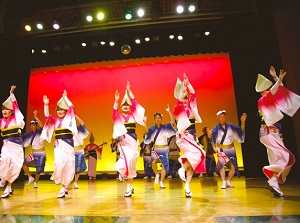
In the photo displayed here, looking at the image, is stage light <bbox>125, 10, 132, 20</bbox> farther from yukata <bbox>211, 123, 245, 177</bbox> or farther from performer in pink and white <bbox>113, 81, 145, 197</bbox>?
yukata <bbox>211, 123, 245, 177</bbox>

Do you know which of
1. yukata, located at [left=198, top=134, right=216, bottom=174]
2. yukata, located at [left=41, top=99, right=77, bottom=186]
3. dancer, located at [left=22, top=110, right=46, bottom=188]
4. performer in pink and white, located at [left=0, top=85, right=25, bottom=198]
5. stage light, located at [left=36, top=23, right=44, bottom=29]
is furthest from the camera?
yukata, located at [left=198, top=134, right=216, bottom=174]

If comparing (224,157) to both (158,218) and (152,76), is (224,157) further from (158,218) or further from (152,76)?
(152,76)

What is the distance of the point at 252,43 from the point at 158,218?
6.13 metres

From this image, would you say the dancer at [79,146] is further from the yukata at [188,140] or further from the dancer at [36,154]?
the yukata at [188,140]

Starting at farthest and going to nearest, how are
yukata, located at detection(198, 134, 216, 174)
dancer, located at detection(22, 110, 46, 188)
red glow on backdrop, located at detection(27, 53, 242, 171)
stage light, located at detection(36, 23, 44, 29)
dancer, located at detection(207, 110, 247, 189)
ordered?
red glow on backdrop, located at detection(27, 53, 242, 171)
yukata, located at detection(198, 134, 216, 174)
stage light, located at detection(36, 23, 44, 29)
dancer, located at detection(22, 110, 46, 188)
dancer, located at detection(207, 110, 247, 189)

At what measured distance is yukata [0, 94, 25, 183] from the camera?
4449mm

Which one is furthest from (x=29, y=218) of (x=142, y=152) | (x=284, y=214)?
(x=142, y=152)

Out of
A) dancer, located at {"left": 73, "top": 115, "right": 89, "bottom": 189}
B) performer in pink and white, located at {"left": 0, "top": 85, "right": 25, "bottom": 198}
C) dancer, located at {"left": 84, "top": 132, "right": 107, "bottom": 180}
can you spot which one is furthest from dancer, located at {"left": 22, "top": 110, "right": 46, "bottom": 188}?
performer in pink and white, located at {"left": 0, "top": 85, "right": 25, "bottom": 198}

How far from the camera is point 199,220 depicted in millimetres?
2449

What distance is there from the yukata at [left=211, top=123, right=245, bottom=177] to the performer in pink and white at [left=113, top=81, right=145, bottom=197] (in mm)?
1896

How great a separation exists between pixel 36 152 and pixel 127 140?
3592 millimetres

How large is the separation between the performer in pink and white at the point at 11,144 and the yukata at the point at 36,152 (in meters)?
1.89

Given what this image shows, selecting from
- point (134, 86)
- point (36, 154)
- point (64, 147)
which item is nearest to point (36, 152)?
point (36, 154)

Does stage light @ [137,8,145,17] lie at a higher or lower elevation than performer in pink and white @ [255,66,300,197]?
higher
